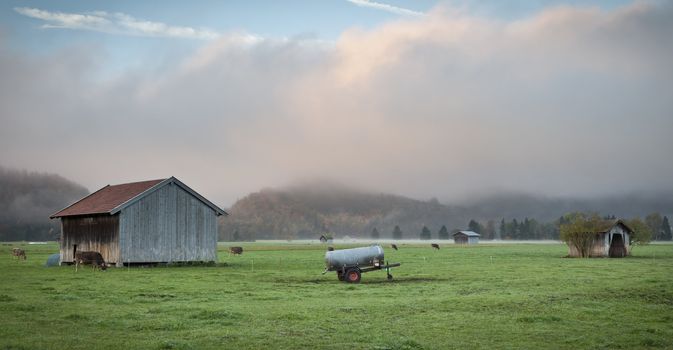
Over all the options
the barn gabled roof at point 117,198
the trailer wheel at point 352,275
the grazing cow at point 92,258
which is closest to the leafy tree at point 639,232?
the barn gabled roof at point 117,198

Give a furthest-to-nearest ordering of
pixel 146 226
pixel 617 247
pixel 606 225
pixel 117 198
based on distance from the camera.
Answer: pixel 617 247, pixel 606 225, pixel 117 198, pixel 146 226

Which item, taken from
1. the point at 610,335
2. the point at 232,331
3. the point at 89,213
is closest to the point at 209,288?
the point at 232,331

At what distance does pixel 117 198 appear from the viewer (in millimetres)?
59969

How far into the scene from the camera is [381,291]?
33.4 meters

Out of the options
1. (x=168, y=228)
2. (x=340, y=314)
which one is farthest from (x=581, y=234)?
(x=340, y=314)

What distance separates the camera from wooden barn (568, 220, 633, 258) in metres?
75.2

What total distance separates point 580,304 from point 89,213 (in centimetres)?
4590

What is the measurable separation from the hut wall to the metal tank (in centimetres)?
2380

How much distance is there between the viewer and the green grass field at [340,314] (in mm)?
18672

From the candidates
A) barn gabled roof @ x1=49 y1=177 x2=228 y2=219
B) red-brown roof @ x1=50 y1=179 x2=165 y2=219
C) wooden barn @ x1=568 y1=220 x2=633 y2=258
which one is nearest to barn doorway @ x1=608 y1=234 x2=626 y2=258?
wooden barn @ x1=568 y1=220 x2=633 y2=258

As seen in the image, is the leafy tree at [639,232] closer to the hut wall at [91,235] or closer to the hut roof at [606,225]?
the hut roof at [606,225]

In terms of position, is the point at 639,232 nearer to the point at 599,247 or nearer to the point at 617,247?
the point at 617,247

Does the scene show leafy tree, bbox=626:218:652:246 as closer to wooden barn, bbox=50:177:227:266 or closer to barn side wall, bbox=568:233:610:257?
barn side wall, bbox=568:233:610:257

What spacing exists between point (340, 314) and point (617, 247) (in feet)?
211
